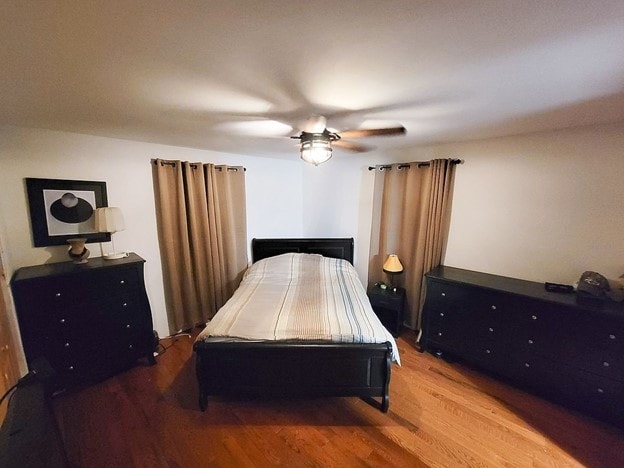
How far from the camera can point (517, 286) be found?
7.34 feet

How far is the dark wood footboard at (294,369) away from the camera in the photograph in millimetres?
1821

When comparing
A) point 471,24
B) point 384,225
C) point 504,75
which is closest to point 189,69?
point 471,24

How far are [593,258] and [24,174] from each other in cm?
471

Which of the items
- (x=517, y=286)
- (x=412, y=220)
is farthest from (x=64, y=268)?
(x=517, y=286)

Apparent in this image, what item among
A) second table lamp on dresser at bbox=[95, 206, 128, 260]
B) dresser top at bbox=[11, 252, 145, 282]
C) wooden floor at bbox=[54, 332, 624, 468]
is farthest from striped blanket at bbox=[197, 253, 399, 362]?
second table lamp on dresser at bbox=[95, 206, 128, 260]

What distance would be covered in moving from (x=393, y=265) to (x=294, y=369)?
1.71 meters

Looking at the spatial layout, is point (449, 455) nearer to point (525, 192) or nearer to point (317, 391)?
point (317, 391)

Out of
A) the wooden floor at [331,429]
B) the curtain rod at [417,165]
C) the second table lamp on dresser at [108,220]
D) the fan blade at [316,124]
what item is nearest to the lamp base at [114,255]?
the second table lamp on dresser at [108,220]

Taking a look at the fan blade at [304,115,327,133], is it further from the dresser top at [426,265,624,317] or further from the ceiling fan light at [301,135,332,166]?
the dresser top at [426,265,624,317]

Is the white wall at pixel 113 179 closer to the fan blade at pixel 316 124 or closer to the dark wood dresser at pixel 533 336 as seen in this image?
the fan blade at pixel 316 124

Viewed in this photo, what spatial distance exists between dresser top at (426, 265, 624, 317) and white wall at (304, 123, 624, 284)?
14 centimetres

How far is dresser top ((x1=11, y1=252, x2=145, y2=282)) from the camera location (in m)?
1.87

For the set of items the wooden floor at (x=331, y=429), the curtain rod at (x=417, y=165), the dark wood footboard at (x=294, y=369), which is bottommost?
Result: the wooden floor at (x=331, y=429)

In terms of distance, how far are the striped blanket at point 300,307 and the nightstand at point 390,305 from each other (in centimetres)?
35
